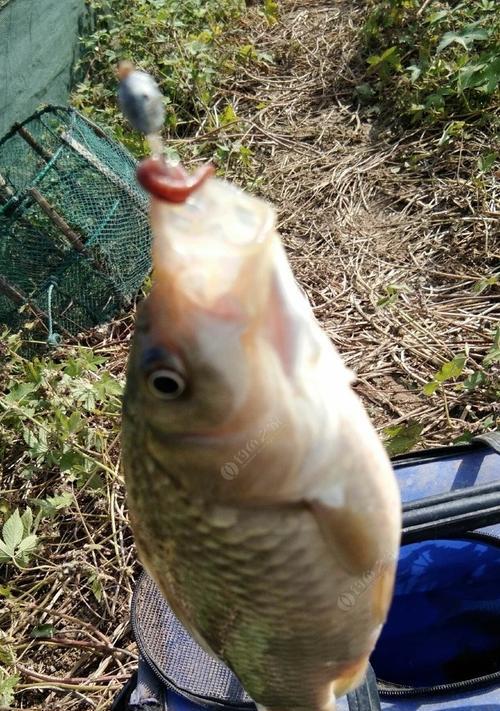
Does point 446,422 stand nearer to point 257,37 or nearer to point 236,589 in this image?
point 236,589

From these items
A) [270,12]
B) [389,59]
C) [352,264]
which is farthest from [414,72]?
[270,12]

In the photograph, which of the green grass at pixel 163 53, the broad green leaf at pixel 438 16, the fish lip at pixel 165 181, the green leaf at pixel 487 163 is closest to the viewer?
the fish lip at pixel 165 181

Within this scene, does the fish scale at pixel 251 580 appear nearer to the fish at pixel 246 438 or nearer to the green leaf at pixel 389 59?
the fish at pixel 246 438

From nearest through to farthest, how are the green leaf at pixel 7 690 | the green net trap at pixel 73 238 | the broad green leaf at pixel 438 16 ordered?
the green leaf at pixel 7 690 → the green net trap at pixel 73 238 → the broad green leaf at pixel 438 16

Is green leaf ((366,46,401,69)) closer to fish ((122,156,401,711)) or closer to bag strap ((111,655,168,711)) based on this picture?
bag strap ((111,655,168,711))

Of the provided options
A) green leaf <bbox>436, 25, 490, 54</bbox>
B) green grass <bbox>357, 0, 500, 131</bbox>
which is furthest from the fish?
green leaf <bbox>436, 25, 490, 54</bbox>

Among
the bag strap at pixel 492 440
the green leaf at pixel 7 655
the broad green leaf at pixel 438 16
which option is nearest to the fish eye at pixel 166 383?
the bag strap at pixel 492 440

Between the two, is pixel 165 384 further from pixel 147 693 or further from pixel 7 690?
pixel 7 690

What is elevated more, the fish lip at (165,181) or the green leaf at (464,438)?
the fish lip at (165,181)
